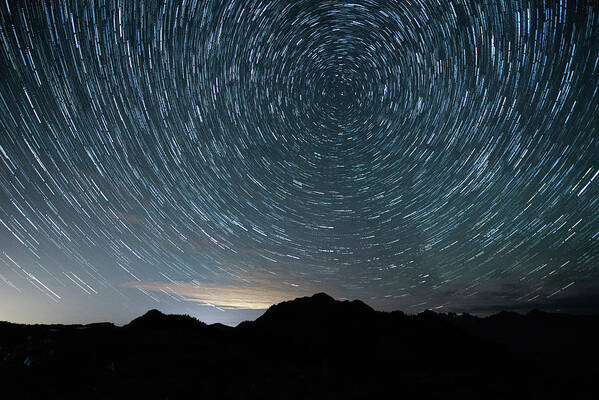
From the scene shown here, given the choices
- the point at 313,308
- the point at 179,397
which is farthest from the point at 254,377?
the point at 313,308

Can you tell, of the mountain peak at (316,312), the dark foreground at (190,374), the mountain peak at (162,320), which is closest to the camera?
the dark foreground at (190,374)

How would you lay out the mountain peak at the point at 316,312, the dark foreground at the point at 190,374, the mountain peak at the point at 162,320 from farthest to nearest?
1. the mountain peak at the point at 316,312
2. the mountain peak at the point at 162,320
3. the dark foreground at the point at 190,374

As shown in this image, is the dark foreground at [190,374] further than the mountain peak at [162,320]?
No

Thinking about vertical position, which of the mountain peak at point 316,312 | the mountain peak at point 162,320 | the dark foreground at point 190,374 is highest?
the mountain peak at point 316,312

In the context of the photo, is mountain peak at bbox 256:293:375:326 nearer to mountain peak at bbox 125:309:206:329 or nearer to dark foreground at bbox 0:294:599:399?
dark foreground at bbox 0:294:599:399

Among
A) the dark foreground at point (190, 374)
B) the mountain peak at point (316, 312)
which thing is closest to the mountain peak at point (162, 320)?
the dark foreground at point (190, 374)

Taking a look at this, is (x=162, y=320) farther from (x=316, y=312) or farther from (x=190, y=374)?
(x=316, y=312)

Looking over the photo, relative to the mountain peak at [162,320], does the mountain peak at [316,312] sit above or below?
above

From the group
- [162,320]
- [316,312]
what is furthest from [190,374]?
[316,312]

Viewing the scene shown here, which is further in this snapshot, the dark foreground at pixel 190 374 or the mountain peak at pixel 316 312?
the mountain peak at pixel 316 312

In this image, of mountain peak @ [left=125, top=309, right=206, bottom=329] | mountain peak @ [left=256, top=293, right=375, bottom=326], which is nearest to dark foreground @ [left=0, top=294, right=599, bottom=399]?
mountain peak @ [left=125, top=309, right=206, bottom=329]

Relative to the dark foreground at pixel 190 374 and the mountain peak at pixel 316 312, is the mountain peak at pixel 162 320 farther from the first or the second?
the mountain peak at pixel 316 312

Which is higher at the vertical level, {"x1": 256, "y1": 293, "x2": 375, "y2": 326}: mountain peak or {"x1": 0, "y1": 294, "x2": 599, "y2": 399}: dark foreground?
{"x1": 256, "y1": 293, "x2": 375, "y2": 326}: mountain peak

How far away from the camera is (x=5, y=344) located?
2233cm
